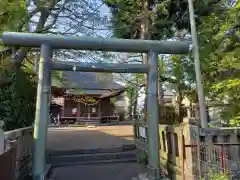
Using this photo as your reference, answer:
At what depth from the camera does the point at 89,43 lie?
22.7 feet

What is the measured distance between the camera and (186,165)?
6.01 meters

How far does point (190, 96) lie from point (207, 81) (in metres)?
4.57

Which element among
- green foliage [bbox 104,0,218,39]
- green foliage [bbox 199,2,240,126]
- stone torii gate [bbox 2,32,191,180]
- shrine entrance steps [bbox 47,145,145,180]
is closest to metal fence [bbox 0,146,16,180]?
stone torii gate [bbox 2,32,191,180]

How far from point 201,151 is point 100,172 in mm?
3772

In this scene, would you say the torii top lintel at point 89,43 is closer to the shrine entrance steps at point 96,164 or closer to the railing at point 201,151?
the railing at point 201,151

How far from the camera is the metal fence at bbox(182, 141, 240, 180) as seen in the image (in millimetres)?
5230

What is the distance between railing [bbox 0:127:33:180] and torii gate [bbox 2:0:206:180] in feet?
1.45

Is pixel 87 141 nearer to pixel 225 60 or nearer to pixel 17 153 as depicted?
pixel 17 153

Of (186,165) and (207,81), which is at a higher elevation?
(207,81)

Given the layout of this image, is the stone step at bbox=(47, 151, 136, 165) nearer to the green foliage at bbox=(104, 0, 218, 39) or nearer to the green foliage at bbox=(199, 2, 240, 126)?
the green foliage at bbox=(199, 2, 240, 126)

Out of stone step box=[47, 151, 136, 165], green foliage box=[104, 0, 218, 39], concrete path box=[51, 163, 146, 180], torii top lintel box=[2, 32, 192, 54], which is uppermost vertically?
green foliage box=[104, 0, 218, 39]

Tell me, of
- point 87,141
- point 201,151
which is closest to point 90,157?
point 87,141

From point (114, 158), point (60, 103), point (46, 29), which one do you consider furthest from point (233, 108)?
point (60, 103)

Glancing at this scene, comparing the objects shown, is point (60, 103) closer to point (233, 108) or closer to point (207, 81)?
point (207, 81)
